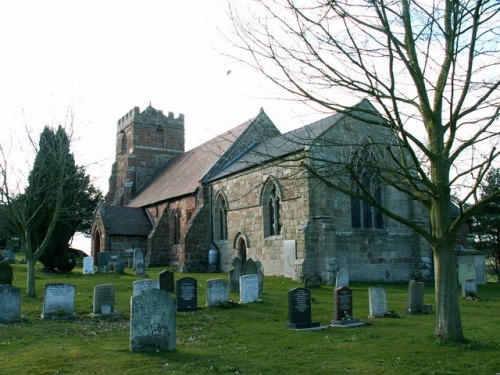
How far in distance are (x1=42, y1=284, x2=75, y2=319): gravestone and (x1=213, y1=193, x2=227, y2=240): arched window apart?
14.6m

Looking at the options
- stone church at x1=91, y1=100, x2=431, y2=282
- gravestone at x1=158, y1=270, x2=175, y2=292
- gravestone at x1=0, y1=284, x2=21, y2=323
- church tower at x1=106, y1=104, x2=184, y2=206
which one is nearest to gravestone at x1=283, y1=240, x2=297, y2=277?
stone church at x1=91, y1=100, x2=431, y2=282

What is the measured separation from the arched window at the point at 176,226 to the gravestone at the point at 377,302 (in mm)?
19937

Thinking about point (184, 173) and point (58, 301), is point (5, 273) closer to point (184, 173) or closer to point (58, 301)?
point (58, 301)

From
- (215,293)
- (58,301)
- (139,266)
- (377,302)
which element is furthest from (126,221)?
(377,302)

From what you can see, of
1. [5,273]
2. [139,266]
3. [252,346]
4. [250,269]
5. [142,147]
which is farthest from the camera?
[142,147]

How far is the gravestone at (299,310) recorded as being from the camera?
11.0m

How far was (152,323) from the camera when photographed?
8.78 metres

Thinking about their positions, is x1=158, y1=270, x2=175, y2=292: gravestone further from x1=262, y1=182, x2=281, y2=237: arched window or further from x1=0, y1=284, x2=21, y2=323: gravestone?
x1=262, y1=182, x2=281, y2=237: arched window

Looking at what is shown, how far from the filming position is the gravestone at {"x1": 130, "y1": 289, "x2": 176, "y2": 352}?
28.6 feet

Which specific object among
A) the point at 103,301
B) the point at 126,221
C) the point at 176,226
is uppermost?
the point at 126,221

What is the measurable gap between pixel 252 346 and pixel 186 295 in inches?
182

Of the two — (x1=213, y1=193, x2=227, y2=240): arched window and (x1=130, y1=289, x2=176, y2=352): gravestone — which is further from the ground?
(x1=213, y1=193, x2=227, y2=240): arched window

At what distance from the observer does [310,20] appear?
26.9ft

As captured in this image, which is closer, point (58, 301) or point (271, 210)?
point (58, 301)
